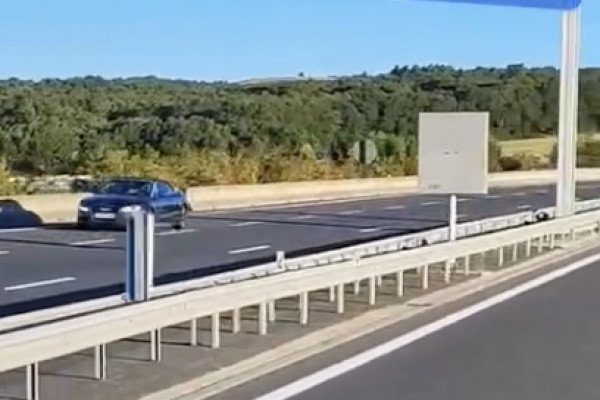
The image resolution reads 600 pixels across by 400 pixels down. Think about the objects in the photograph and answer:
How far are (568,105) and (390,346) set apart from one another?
54.2ft

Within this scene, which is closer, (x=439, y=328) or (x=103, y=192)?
Result: (x=439, y=328)

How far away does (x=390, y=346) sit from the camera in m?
11.8

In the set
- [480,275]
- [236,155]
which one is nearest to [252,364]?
[480,275]

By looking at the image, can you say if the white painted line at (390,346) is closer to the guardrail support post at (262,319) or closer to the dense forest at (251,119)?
the guardrail support post at (262,319)

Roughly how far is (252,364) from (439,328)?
3201 millimetres

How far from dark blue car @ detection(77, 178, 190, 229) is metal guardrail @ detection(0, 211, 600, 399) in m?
13.5

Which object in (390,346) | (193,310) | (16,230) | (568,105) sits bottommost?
(16,230)

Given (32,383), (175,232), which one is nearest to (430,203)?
(175,232)

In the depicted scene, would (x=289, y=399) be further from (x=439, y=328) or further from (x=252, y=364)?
(x=439, y=328)

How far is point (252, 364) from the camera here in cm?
Answer: 1046

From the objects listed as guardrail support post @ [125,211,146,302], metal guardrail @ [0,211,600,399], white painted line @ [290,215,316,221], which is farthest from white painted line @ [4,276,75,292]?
white painted line @ [290,215,316,221]

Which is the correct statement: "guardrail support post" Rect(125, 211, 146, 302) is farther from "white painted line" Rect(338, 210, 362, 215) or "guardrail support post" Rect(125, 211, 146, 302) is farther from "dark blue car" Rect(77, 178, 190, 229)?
"white painted line" Rect(338, 210, 362, 215)

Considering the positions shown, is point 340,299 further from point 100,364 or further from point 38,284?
point 38,284

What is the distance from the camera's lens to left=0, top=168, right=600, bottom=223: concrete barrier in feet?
114
